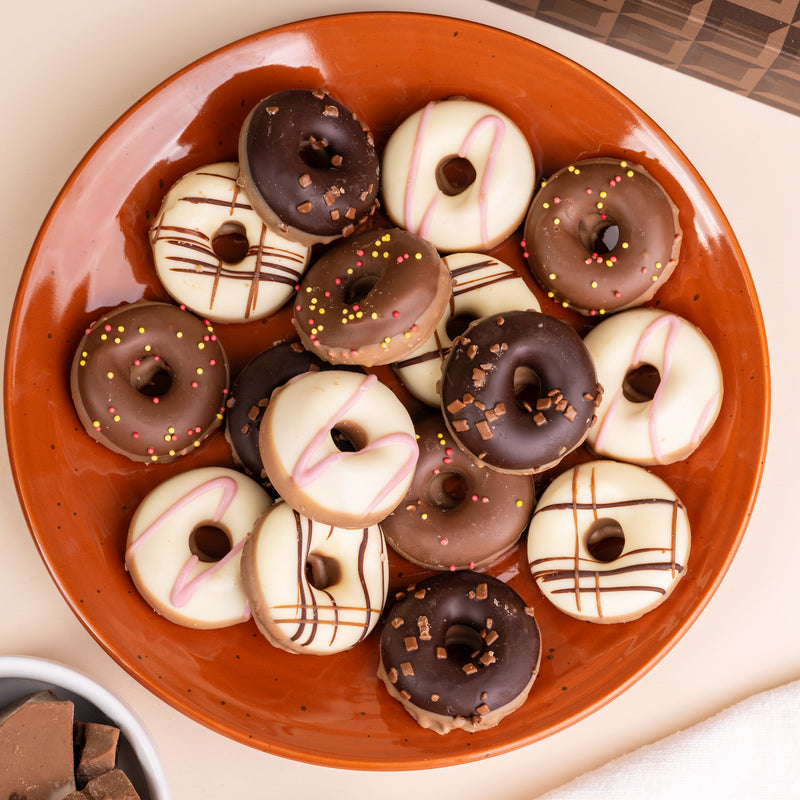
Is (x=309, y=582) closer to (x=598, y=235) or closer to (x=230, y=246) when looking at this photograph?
(x=230, y=246)

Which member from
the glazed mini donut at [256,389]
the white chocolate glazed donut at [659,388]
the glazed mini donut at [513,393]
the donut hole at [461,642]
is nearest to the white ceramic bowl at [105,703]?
the glazed mini donut at [256,389]

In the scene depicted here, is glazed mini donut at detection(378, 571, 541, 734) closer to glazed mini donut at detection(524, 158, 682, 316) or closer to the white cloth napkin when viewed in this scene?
the white cloth napkin

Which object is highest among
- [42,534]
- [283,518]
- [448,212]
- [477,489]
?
[448,212]

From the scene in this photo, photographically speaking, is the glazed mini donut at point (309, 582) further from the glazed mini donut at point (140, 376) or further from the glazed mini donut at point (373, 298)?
the glazed mini donut at point (373, 298)

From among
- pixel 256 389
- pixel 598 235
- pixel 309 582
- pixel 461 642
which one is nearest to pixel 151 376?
pixel 256 389

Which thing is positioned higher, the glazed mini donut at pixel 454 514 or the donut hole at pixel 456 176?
the donut hole at pixel 456 176

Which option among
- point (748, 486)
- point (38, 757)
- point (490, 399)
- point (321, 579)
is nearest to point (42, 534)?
point (38, 757)

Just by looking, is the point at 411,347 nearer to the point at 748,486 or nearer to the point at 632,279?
the point at 632,279

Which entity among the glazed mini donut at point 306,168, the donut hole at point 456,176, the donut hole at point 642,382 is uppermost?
the donut hole at point 456,176

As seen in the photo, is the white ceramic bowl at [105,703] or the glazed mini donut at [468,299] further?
the glazed mini donut at [468,299]
